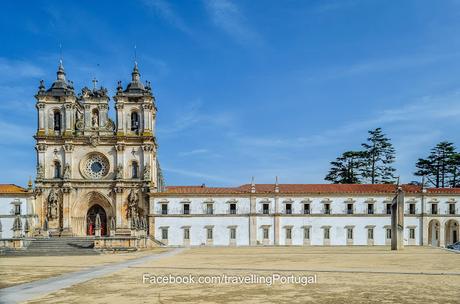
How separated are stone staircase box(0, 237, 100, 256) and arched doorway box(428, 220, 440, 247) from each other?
41.0 m

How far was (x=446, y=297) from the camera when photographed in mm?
14836

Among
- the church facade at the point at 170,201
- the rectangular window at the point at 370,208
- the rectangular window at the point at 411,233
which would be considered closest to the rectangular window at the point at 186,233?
the church facade at the point at 170,201

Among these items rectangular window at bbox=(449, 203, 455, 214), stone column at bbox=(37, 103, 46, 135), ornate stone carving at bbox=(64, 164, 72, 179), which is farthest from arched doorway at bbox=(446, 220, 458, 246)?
stone column at bbox=(37, 103, 46, 135)

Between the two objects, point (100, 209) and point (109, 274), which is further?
point (100, 209)

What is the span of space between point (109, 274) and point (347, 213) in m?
42.2

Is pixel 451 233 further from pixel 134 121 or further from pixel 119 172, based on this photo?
pixel 134 121

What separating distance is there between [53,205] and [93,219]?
5.10 m

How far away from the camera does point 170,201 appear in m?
59.4

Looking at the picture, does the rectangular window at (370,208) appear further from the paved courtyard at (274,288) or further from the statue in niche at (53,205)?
the statue in niche at (53,205)

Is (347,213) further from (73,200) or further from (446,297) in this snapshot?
(446,297)

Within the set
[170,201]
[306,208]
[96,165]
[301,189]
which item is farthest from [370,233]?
[96,165]

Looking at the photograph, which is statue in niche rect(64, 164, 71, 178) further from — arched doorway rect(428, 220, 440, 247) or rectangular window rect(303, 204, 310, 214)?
arched doorway rect(428, 220, 440, 247)

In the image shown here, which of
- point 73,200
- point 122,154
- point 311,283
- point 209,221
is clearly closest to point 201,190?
point 209,221

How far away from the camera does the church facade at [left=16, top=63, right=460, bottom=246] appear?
193ft
